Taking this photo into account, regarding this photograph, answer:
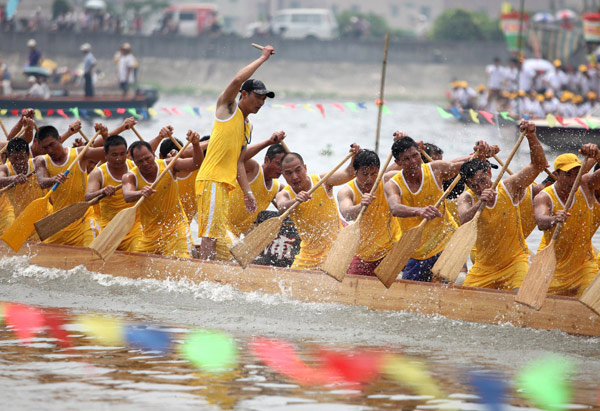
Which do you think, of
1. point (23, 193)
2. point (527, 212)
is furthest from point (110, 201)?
point (527, 212)

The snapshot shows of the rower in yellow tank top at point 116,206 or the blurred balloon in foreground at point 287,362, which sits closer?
the blurred balloon in foreground at point 287,362

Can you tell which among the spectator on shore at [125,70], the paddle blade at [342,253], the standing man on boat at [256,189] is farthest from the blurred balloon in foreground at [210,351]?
the spectator on shore at [125,70]

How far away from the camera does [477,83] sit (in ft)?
124

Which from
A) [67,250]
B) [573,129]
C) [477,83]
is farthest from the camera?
[477,83]

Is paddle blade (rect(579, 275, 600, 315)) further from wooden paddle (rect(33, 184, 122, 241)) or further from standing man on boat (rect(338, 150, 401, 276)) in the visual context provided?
wooden paddle (rect(33, 184, 122, 241))

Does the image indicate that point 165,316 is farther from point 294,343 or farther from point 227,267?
point 294,343

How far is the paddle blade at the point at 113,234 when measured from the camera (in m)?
7.97

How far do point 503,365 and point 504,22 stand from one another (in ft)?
90.6

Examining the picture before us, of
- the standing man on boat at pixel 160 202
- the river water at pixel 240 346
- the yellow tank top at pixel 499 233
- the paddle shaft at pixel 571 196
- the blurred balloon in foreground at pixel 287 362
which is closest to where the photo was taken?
the river water at pixel 240 346

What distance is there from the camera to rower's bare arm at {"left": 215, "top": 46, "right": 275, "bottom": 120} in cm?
760

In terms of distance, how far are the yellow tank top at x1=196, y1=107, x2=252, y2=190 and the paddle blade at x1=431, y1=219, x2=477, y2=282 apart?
180cm

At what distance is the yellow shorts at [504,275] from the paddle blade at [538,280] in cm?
56

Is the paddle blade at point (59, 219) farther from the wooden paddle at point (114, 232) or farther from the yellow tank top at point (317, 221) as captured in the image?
the yellow tank top at point (317, 221)

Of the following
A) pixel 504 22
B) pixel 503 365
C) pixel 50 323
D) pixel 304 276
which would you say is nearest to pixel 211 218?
pixel 304 276
